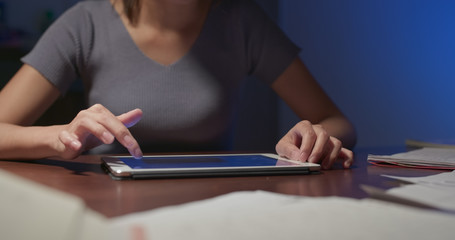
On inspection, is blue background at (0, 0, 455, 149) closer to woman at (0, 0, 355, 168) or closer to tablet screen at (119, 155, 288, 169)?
woman at (0, 0, 355, 168)

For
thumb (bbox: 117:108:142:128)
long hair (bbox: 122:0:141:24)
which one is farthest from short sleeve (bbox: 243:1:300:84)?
thumb (bbox: 117:108:142:128)

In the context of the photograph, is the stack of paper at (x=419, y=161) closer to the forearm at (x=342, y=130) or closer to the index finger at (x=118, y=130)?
the forearm at (x=342, y=130)

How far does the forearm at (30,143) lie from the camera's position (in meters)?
0.85

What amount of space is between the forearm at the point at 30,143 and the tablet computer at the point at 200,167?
0.11 meters

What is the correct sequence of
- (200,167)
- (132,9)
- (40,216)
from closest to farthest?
1. (40,216)
2. (200,167)
3. (132,9)

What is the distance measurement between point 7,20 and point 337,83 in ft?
5.77

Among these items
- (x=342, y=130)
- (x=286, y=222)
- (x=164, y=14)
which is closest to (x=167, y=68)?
(x=164, y=14)

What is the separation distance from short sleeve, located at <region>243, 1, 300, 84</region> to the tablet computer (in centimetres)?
61

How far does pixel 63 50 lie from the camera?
4.02 ft

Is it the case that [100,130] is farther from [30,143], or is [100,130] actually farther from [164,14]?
[164,14]

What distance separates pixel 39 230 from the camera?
32 cm

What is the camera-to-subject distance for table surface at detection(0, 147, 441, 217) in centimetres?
53

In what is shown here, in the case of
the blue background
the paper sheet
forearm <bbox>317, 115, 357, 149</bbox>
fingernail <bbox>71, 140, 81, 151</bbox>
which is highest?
the blue background

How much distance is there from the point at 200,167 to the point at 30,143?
339 millimetres
